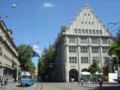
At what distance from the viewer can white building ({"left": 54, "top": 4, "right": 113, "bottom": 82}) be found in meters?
59.4

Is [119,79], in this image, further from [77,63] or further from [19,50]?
[19,50]

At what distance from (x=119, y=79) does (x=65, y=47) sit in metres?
22.5

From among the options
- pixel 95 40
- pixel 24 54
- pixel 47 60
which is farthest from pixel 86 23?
pixel 24 54

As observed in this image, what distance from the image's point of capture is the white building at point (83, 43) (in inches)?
2339

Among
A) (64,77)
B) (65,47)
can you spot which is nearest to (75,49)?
(65,47)

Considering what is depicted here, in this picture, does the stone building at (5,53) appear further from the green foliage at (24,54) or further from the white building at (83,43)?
the white building at (83,43)

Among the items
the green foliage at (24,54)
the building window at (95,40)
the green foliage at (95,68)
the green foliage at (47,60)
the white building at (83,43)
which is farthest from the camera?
the green foliage at (24,54)

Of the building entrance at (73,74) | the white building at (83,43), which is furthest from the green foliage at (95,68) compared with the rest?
the building entrance at (73,74)

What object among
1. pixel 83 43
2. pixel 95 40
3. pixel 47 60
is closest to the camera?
pixel 83 43

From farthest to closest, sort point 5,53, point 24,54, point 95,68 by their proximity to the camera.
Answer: point 24,54
point 95,68
point 5,53

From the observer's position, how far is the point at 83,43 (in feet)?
201

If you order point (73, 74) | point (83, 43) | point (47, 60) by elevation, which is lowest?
point (73, 74)

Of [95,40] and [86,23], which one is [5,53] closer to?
[86,23]

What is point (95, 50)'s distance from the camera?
6166cm
